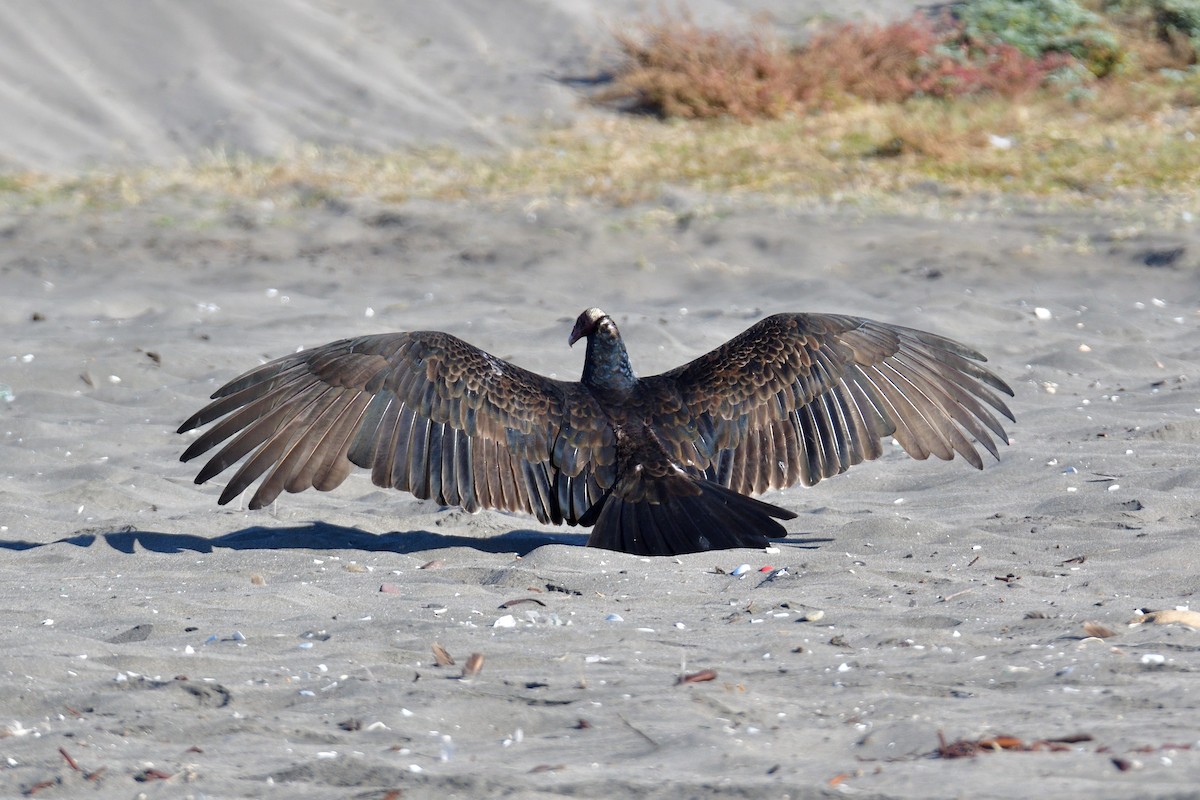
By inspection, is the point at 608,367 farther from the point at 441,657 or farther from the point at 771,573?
the point at 441,657

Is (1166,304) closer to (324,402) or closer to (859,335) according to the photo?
(859,335)

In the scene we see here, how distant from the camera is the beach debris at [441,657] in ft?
13.0

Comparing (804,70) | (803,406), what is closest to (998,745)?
(803,406)

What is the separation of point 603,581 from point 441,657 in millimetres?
1087

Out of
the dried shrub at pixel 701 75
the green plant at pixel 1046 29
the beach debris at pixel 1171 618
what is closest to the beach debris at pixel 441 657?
the beach debris at pixel 1171 618

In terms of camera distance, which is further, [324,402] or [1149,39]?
[1149,39]

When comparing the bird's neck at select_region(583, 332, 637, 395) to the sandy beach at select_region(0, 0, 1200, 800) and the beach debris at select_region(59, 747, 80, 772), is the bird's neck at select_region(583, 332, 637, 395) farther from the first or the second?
the beach debris at select_region(59, 747, 80, 772)

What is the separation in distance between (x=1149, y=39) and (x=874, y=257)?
25.5ft

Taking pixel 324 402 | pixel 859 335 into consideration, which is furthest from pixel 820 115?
pixel 324 402

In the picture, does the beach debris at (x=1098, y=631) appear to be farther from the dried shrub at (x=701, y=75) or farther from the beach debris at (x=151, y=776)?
the dried shrub at (x=701, y=75)

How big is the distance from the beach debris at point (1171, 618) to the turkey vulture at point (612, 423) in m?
1.25

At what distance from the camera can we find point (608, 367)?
5.88 m

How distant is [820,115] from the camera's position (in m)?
15.4

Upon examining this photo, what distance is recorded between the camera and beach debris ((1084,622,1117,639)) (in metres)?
4.03
